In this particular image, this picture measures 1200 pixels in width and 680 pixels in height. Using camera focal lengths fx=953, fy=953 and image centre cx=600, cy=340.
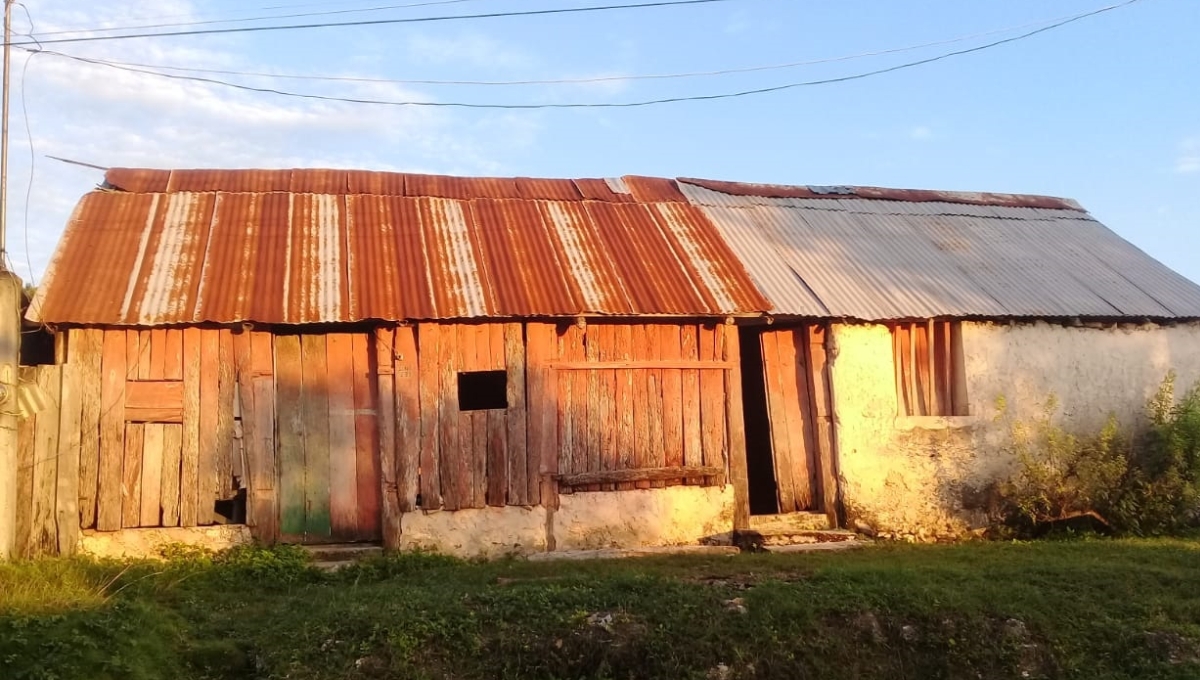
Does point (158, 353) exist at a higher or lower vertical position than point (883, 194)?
lower

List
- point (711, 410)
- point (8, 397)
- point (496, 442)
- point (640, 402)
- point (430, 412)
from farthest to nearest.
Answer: point (711, 410)
point (640, 402)
point (496, 442)
point (430, 412)
point (8, 397)

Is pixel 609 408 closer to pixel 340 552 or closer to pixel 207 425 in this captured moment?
pixel 340 552

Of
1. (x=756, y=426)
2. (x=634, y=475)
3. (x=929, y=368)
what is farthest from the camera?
(x=756, y=426)

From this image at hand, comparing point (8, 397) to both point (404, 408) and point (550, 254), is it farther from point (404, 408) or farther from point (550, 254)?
point (550, 254)

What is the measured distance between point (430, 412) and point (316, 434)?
3.80 ft

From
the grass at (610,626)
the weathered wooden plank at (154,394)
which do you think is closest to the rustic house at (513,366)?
the weathered wooden plank at (154,394)

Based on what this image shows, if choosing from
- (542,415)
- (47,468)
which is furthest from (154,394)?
(542,415)

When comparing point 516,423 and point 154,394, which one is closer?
point 154,394

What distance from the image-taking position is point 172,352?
928 centimetres

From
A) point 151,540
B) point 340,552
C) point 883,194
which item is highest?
point 883,194

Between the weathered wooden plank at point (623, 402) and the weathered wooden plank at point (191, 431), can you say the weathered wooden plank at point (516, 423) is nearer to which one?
the weathered wooden plank at point (623, 402)

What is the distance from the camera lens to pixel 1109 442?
436 inches

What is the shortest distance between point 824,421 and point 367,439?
4.98 meters

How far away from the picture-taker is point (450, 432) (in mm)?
9648
